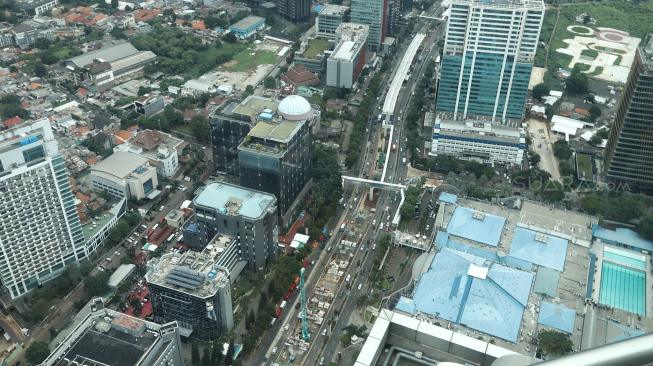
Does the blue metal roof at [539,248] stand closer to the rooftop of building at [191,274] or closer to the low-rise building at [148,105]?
the rooftop of building at [191,274]

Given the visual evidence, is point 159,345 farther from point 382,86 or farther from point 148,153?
point 382,86

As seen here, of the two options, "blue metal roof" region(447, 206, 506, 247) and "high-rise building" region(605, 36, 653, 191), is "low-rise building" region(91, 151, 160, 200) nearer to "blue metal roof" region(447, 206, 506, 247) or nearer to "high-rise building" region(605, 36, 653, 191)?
"blue metal roof" region(447, 206, 506, 247)

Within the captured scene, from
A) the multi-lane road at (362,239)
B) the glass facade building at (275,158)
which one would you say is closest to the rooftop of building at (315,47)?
the multi-lane road at (362,239)

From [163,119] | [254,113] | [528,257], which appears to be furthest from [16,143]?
[528,257]

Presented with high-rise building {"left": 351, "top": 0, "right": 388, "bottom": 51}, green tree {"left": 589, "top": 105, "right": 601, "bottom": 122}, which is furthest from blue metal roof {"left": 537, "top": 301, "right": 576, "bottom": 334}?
high-rise building {"left": 351, "top": 0, "right": 388, "bottom": 51}

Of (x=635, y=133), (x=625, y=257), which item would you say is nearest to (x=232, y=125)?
(x=625, y=257)

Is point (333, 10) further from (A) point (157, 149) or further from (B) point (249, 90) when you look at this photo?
(A) point (157, 149)

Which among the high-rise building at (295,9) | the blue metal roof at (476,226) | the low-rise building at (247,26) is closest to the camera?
the blue metal roof at (476,226)
